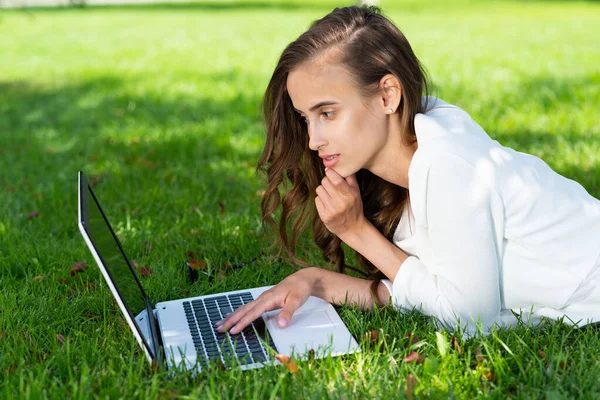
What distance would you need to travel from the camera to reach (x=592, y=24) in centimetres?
1479

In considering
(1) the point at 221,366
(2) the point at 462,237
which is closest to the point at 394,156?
(2) the point at 462,237

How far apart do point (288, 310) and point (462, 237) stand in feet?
2.25

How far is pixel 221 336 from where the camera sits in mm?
2617

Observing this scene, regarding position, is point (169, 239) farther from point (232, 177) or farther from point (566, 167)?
point (566, 167)

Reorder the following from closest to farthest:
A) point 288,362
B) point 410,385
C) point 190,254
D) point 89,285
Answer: point 410,385 < point 288,362 < point 89,285 < point 190,254

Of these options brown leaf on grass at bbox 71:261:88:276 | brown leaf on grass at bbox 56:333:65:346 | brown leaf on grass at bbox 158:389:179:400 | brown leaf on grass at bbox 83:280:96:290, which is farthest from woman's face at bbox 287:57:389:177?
brown leaf on grass at bbox 71:261:88:276

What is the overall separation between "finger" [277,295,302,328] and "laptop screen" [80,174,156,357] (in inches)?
18.5

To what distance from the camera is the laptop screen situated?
222cm

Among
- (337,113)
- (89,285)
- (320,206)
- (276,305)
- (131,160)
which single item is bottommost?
(131,160)

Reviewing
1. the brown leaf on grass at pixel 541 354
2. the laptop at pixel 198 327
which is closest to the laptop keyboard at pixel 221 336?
the laptop at pixel 198 327

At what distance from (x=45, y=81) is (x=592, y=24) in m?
10.8

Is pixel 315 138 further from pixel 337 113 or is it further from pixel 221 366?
pixel 221 366

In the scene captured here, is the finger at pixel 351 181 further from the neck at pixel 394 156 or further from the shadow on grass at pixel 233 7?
the shadow on grass at pixel 233 7

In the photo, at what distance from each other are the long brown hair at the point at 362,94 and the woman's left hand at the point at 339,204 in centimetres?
24
